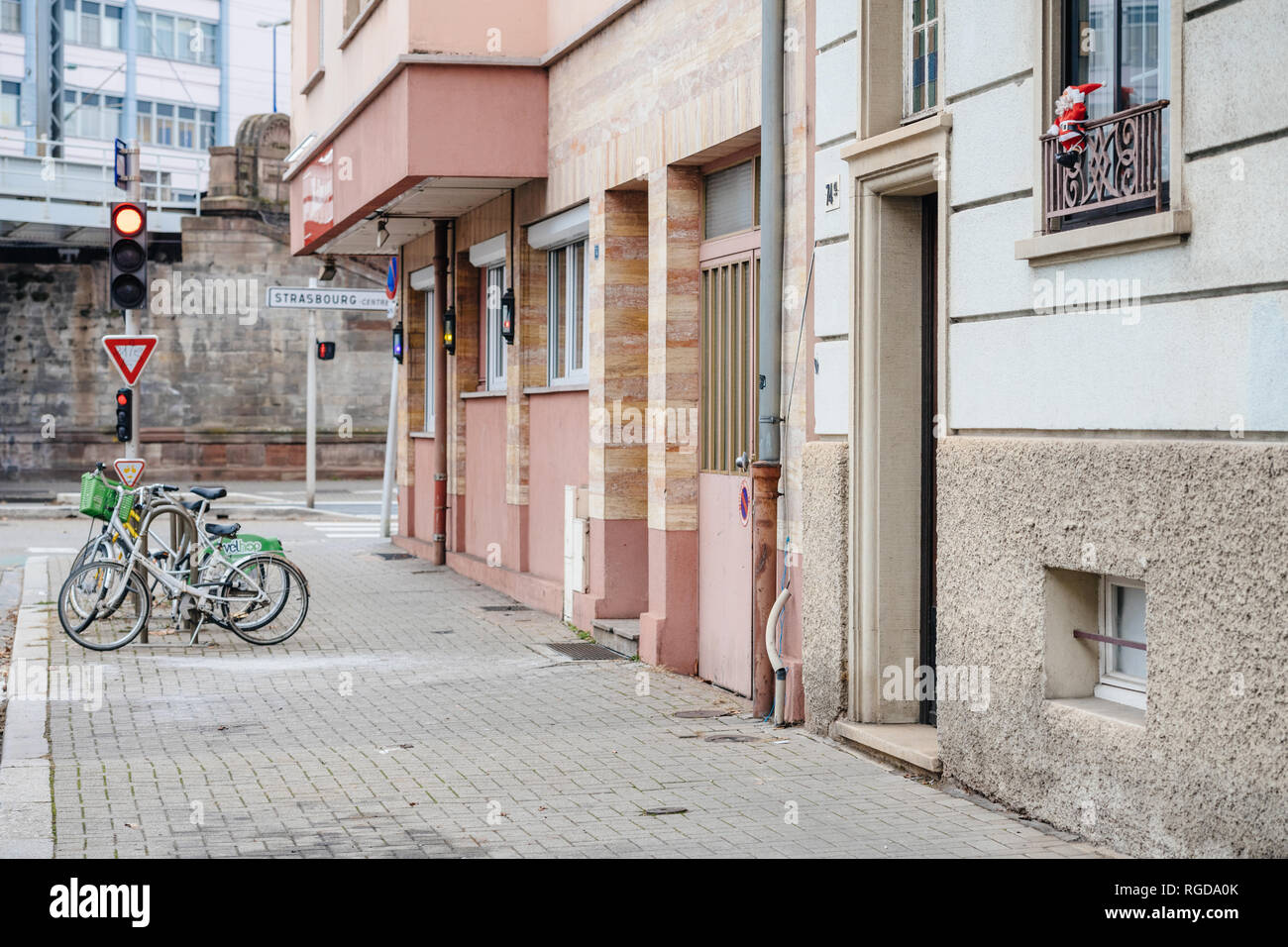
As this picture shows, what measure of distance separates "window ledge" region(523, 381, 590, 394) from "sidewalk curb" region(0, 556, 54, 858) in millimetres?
4552

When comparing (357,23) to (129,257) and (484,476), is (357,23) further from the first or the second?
(484,476)

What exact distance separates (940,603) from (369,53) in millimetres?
10502

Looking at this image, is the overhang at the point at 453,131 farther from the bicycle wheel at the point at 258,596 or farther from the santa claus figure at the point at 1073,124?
the santa claus figure at the point at 1073,124

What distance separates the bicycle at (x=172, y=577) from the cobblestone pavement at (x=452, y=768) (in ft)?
0.94

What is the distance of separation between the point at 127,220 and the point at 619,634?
5585 millimetres

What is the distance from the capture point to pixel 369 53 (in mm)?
16094

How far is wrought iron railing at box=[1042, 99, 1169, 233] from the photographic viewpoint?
6141 millimetres

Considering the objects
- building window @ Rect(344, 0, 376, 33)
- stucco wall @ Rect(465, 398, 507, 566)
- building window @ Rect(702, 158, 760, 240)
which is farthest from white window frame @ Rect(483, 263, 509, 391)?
building window @ Rect(702, 158, 760, 240)

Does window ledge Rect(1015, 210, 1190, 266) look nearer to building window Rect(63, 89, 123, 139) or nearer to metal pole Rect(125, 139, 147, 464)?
metal pole Rect(125, 139, 147, 464)

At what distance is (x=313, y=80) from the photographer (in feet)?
65.9

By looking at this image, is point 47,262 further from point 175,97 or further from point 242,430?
point 175,97

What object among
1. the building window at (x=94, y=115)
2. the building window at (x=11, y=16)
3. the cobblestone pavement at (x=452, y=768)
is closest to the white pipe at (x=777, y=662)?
the cobblestone pavement at (x=452, y=768)

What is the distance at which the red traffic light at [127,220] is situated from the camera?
548 inches

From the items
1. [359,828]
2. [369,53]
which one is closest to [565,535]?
[369,53]
